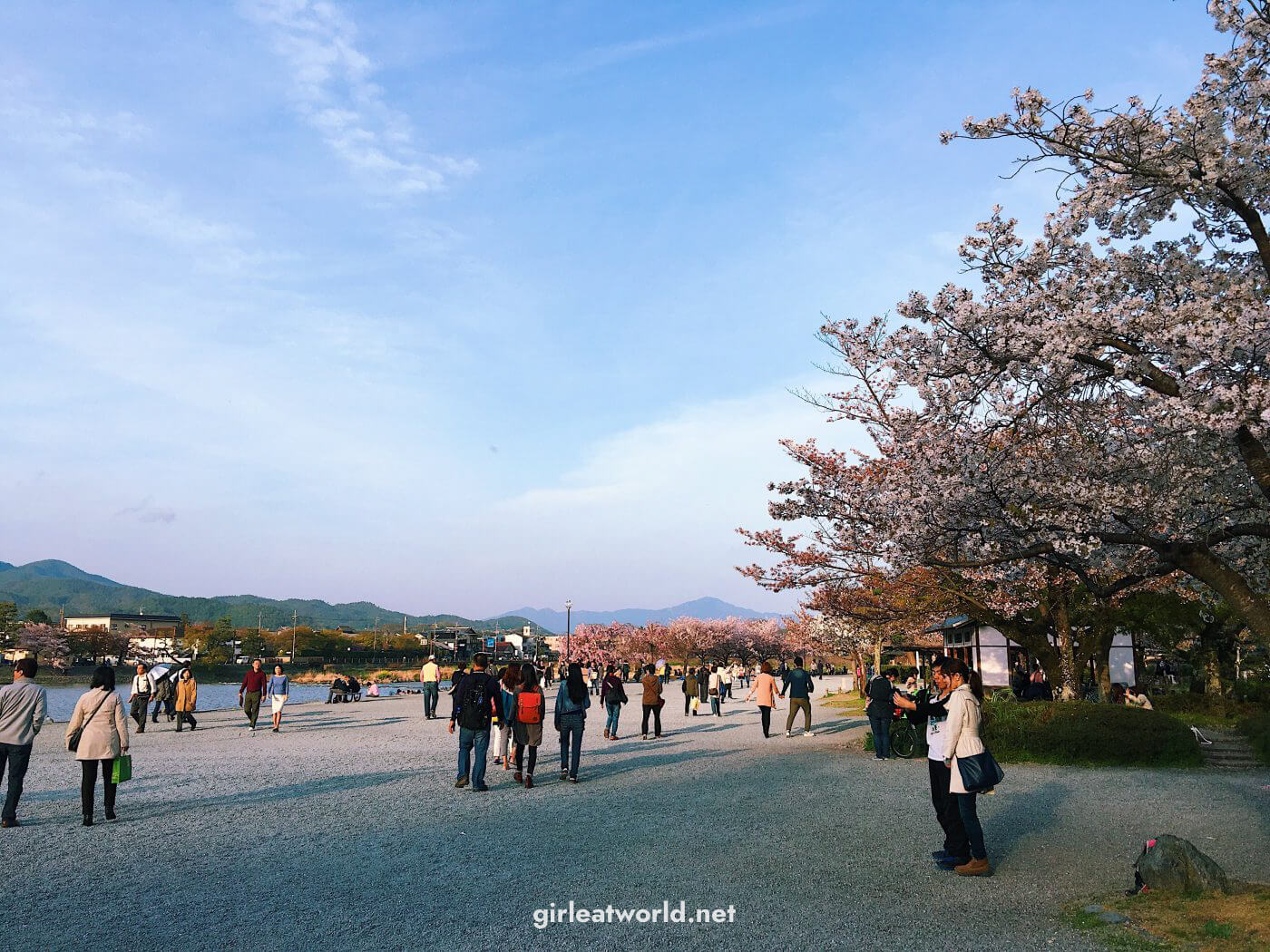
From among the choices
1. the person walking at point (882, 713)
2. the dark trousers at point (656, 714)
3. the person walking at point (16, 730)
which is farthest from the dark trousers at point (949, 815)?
the dark trousers at point (656, 714)

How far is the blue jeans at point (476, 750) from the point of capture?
1218 centimetres

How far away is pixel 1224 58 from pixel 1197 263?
1.86 m

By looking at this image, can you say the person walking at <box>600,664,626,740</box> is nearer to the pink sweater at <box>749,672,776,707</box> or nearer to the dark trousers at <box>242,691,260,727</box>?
the pink sweater at <box>749,672,776,707</box>

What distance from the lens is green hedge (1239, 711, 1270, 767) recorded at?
15.2 m

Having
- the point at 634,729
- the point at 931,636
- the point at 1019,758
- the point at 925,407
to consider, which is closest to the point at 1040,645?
the point at 1019,758

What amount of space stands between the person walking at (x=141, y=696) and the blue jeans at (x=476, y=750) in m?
13.1

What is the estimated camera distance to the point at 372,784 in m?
12.8

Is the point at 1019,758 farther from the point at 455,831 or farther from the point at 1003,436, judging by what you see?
the point at 455,831

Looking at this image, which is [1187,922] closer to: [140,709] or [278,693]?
[278,693]

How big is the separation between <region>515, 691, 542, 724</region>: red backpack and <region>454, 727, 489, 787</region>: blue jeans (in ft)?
1.79

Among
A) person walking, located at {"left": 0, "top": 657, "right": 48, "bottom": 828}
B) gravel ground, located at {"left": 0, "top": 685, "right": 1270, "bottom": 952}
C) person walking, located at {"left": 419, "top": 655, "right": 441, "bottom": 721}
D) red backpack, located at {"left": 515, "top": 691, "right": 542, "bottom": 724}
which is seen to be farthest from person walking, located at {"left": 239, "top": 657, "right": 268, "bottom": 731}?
person walking, located at {"left": 0, "top": 657, "right": 48, "bottom": 828}

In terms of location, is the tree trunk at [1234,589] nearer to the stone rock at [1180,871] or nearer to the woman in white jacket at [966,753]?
the stone rock at [1180,871]

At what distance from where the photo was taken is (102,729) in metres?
10.1

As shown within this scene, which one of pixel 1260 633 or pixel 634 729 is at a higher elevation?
pixel 1260 633
